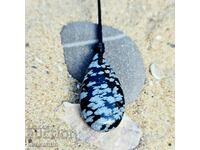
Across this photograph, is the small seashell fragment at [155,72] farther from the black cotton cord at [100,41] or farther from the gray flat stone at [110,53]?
the black cotton cord at [100,41]

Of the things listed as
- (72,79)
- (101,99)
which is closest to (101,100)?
(101,99)

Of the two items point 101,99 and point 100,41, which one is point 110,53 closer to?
point 100,41

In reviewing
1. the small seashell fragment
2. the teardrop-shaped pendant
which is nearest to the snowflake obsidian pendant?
the teardrop-shaped pendant

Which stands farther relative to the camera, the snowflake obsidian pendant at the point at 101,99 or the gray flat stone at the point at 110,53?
the gray flat stone at the point at 110,53

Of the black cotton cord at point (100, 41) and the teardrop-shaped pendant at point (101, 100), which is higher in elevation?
the black cotton cord at point (100, 41)

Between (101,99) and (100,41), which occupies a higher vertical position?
(100,41)

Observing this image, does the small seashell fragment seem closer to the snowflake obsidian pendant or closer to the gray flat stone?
the gray flat stone

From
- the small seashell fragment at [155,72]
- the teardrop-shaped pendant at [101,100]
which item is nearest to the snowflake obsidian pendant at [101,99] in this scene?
the teardrop-shaped pendant at [101,100]

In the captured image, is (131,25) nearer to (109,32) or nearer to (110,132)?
(109,32)
